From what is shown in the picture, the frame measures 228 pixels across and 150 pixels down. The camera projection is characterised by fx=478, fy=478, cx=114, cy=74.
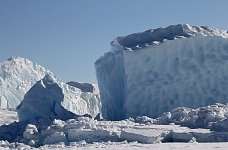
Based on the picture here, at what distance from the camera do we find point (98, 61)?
2380 centimetres

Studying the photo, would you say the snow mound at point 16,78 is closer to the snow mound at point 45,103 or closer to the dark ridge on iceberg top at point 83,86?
the dark ridge on iceberg top at point 83,86

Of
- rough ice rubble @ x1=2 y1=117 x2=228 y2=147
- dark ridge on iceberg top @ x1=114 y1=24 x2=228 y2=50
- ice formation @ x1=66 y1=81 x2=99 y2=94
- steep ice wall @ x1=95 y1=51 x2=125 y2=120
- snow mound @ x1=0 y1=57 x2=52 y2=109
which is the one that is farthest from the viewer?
ice formation @ x1=66 y1=81 x2=99 y2=94

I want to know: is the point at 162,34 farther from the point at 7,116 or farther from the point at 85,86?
the point at 85,86

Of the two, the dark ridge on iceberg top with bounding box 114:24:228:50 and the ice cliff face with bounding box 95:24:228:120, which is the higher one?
the dark ridge on iceberg top with bounding box 114:24:228:50

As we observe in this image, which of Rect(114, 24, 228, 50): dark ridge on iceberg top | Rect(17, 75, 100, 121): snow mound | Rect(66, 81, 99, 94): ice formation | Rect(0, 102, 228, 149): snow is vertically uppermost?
Rect(66, 81, 99, 94): ice formation

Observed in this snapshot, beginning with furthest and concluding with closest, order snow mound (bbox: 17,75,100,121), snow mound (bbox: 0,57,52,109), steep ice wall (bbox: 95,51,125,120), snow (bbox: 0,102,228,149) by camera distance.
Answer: snow mound (bbox: 0,57,52,109)
steep ice wall (bbox: 95,51,125,120)
snow mound (bbox: 17,75,100,121)
snow (bbox: 0,102,228,149)

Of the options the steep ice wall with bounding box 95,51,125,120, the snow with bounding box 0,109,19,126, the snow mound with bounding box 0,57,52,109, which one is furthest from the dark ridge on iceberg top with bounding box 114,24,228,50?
the snow mound with bounding box 0,57,52,109

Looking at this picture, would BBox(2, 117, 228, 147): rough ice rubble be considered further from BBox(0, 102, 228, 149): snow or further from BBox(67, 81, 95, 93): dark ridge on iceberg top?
BBox(67, 81, 95, 93): dark ridge on iceberg top

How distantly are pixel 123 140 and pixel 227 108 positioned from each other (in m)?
5.04

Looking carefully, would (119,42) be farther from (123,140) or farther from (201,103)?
(123,140)

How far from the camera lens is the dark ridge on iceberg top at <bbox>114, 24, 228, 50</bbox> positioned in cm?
2086

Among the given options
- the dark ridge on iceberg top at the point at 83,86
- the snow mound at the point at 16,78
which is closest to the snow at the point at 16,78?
the snow mound at the point at 16,78

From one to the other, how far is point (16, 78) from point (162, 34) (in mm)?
19652

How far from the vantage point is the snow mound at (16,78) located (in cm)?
3656
